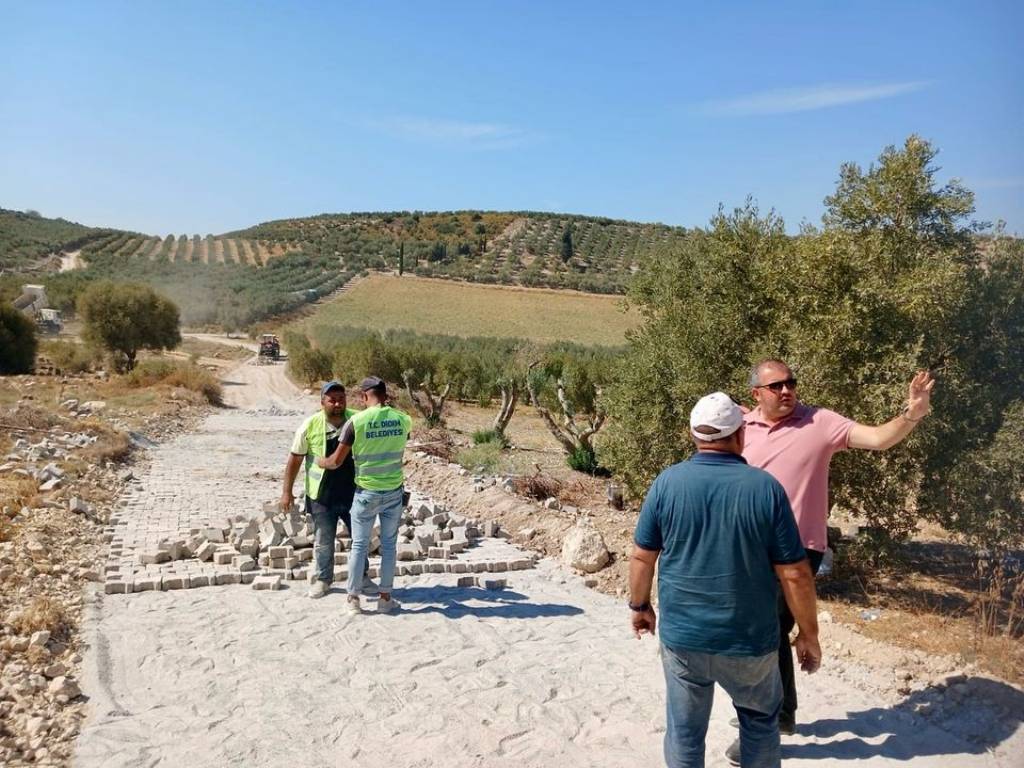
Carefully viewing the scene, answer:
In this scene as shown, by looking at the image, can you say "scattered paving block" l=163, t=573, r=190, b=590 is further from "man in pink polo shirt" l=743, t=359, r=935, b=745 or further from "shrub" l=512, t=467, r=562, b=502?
"man in pink polo shirt" l=743, t=359, r=935, b=745

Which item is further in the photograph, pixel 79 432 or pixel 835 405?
pixel 79 432

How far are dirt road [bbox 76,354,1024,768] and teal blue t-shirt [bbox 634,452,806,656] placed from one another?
1672 mm

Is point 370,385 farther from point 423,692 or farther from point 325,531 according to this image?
point 423,692

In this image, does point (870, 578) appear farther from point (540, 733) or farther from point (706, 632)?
point (706, 632)

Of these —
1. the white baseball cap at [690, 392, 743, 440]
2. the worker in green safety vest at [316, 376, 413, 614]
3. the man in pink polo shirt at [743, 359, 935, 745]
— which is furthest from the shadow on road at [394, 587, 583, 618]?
the white baseball cap at [690, 392, 743, 440]

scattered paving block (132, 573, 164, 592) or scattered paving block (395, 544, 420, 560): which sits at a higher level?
scattered paving block (395, 544, 420, 560)

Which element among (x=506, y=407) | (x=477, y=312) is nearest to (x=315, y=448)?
(x=506, y=407)

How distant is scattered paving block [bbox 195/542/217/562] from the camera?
851 centimetres

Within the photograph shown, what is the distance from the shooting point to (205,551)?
8.54m

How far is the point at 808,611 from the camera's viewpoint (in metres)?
3.49

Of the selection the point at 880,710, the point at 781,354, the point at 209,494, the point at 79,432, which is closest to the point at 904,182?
the point at 781,354

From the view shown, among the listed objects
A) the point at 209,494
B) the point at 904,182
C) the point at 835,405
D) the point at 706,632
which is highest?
the point at 904,182

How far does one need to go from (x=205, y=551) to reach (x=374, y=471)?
298 cm

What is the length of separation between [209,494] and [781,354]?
30.0 ft
